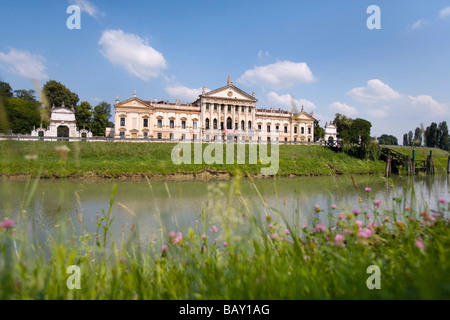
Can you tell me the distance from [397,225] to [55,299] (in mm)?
2741

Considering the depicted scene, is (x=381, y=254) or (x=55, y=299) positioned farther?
(x=381, y=254)

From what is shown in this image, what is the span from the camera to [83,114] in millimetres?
46438

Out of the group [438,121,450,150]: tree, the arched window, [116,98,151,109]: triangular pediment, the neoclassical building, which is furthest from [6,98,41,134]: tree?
[438,121,450,150]: tree

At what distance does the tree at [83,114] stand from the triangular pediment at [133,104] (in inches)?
381

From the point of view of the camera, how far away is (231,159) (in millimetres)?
24750

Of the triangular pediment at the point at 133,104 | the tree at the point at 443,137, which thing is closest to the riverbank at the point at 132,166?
the triangular pediment at the point at 133,104

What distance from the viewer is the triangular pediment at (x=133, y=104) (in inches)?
1640

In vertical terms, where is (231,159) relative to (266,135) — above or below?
below

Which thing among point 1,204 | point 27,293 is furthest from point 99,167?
point 27,293

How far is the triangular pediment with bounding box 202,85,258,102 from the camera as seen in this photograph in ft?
150

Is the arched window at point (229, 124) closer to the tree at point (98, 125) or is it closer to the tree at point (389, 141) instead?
the tree at point (98, 125)

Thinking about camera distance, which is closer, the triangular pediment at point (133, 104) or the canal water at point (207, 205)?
the canal water at point (207, 205)
